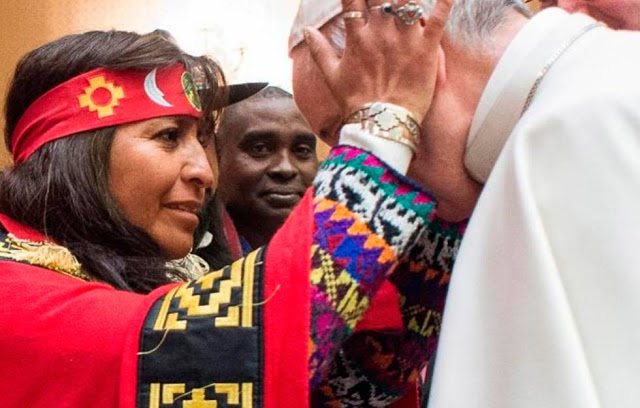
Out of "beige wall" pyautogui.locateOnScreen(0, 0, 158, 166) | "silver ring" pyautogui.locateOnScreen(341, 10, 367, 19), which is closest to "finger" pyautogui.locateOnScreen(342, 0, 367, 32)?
"silver ring" pyautogui.locateOnScreen(341, 10, 367, 19)

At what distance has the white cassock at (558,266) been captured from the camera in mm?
931

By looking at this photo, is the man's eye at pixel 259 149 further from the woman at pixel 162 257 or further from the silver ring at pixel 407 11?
the silver ring at pixel 407 11

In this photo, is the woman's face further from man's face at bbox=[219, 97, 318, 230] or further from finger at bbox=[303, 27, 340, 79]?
man's face at bbox=[219, 97, 318, 230]

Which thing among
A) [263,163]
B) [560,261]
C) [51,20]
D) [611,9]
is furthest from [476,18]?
[51,20]

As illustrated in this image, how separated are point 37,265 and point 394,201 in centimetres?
54

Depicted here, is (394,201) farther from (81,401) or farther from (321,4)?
(81,401)

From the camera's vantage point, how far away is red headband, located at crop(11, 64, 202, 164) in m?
1.71

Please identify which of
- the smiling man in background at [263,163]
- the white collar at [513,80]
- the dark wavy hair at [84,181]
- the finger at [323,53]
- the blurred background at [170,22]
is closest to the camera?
the white collar at [513,80]

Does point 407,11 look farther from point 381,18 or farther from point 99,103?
point 99,103

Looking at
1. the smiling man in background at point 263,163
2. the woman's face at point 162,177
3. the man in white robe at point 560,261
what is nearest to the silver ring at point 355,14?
the man in white robe at point 560,261

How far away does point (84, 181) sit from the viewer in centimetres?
165

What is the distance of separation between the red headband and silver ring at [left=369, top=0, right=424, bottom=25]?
59 cm

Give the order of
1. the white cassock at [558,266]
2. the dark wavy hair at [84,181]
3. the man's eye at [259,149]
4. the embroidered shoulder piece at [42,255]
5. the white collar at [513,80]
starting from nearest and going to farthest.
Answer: the white cassock at [558,266] < the white collar at [513,80] < the embroidered shoulder piece at [42,255] < the dark wavy hair at [84,181] < the man's eye at [259,149]

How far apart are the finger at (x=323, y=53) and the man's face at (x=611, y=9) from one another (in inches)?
22.4
